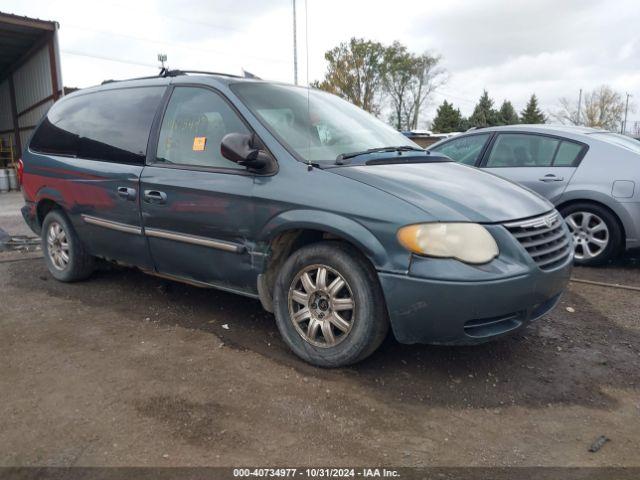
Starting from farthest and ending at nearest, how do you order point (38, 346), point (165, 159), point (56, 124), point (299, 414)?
point (56, 124) → point (165, 159) → point (38, 346) → point (299, 414)

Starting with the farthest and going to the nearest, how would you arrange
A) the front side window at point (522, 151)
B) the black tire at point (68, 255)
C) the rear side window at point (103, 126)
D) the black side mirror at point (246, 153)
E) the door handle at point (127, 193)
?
the front side window at point (522, 151) < the black tire at point (68, 255) < the rear side window at point (103, 126) < the door handle at point (127, 193) < the black side mirror at point (246, 153)

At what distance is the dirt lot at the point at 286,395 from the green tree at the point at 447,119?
50425 millimetres

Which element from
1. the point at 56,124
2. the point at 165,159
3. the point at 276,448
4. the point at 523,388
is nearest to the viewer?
the point at 276,448

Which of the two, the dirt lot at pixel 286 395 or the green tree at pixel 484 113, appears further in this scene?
the green tree at pixel 484 113

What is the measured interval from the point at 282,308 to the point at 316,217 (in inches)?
25.8

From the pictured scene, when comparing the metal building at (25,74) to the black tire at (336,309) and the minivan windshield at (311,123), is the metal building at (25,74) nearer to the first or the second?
the minivan windshield at (311,123)

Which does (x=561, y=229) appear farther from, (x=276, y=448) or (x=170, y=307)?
(x=170, y=307)

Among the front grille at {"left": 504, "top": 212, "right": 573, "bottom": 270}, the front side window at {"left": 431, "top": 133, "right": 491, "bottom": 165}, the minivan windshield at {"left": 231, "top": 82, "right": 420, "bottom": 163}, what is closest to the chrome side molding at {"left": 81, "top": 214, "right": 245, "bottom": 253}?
the minivan windshield at {"left": 231, "top": 82, "right": 420, "bottom": 163}

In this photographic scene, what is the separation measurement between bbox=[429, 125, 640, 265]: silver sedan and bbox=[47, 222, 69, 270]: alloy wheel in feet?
14.2

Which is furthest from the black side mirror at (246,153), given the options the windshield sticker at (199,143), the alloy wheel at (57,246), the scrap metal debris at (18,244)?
the scrap metal debris at (18,244)

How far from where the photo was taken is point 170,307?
4.35 metres

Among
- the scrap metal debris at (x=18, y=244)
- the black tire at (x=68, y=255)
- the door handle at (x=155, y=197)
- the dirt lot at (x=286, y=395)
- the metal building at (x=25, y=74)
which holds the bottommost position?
the dirt lot at (x=286, y=395)

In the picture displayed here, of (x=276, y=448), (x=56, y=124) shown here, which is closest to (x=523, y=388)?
(x=276, y=448)

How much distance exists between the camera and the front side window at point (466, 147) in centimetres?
633
